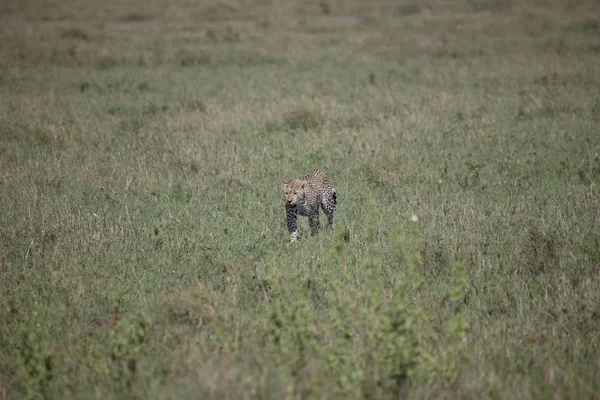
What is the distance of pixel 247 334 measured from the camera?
5848mm

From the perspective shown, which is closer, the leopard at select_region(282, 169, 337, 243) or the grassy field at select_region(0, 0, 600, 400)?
the grassy field at select_region(0, 0, 600, 400)

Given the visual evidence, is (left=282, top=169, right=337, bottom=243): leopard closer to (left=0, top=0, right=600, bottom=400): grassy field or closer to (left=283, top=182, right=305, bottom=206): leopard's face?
(left=283, top=182, right=305, bottom=206): leopard's face

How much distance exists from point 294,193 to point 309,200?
0.30m

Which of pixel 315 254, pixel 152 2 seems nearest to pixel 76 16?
pixel 152 2

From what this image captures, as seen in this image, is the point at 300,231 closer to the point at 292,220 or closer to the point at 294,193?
the point at 292,220

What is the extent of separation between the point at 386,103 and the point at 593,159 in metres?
6.09

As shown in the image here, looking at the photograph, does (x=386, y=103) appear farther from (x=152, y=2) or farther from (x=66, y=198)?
(x=152, y=2)

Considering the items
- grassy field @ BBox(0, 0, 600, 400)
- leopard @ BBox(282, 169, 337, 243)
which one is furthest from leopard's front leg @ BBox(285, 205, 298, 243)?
grassy field @ BBox(0, 0, 600, 400)

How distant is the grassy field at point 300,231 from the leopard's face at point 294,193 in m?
0.45

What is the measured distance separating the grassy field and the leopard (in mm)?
230

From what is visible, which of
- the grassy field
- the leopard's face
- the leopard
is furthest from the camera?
the leopard

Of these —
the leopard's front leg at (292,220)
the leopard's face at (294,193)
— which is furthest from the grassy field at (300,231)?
the leopard's face at (294,193)

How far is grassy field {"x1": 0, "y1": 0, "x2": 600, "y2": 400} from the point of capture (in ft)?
17.3

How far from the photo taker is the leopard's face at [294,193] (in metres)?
8.46
